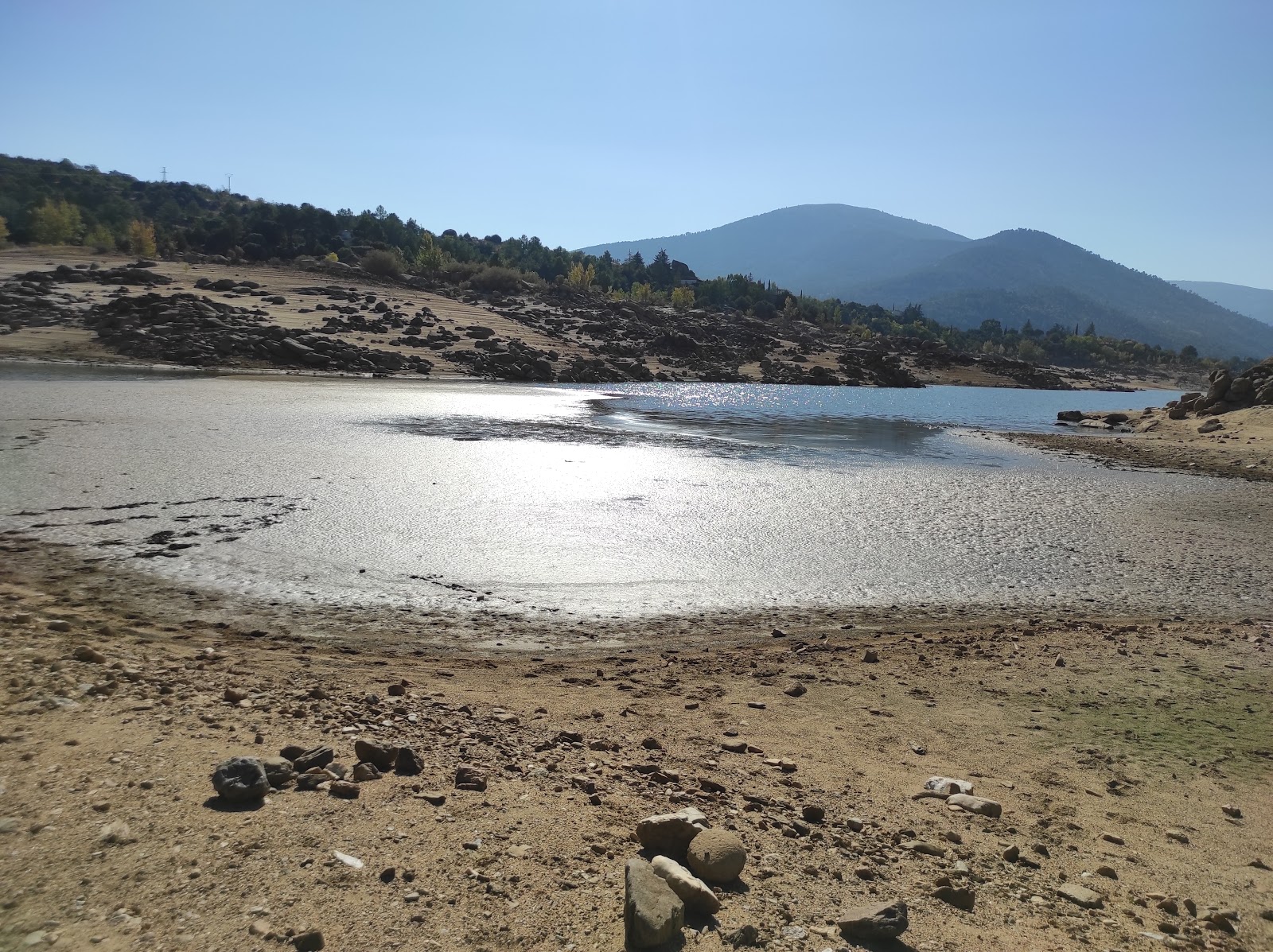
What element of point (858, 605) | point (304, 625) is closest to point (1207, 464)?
point (858, 605)

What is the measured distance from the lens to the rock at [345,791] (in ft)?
14.1

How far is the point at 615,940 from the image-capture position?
3324 millimetres

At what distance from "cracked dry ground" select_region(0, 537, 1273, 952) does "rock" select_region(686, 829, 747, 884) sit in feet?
0.34

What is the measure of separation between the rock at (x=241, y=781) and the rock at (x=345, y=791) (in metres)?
0.32

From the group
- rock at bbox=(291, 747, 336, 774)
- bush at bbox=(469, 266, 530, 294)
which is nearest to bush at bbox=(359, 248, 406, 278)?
bush at bbox=(469, 266, 530, 294)

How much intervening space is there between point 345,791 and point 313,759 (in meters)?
0.40

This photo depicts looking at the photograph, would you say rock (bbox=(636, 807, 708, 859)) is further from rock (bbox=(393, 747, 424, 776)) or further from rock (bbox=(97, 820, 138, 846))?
rock (bbox=(97, 820, 138, 846))

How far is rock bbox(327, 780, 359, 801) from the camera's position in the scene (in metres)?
4.30

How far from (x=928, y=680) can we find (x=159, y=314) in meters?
51.2

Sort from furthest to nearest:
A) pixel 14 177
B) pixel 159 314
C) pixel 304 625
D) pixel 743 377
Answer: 1. pixel 14 177
2. pixel 743 377
3. pixel 159 314
4. pixel 304 625

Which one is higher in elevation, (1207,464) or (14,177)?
(14,177)

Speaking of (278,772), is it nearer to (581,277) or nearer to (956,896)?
(956,896)

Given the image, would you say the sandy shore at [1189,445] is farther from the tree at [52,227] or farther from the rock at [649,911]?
the tree at [52,227]

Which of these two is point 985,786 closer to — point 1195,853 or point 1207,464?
point 1195,853
